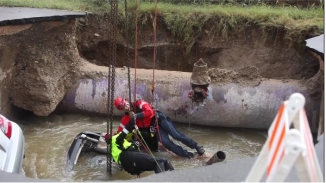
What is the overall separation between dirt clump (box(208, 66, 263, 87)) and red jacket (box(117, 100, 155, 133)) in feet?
7.22

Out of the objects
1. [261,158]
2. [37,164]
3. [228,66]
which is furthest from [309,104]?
[261,158]

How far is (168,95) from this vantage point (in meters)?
8.99

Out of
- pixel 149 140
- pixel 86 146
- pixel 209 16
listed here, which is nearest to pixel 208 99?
pixel 149 140

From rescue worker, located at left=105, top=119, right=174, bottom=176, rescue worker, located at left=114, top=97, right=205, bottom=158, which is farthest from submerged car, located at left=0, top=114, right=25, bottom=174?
rescue worker, located at left=114, top=97, right=205, bottom=158

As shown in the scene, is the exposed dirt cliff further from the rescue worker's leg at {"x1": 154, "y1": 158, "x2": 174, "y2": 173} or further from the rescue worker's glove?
the rescue worker's leg at {"x1": 154, "y1": 158, "x2": 174, "y2": 173}

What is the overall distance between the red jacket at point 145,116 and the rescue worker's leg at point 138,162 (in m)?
0.68

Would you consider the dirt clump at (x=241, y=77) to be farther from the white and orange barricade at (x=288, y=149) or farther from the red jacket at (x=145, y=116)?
the white and orange barricade at (x=288, y=149)

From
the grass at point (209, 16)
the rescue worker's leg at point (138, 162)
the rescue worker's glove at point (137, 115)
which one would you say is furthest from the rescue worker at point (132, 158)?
the grass at point (209, 16)

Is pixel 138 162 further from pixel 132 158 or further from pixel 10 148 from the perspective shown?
pixel 10 148

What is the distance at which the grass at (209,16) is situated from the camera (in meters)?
10.1

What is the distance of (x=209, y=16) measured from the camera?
34.8ft

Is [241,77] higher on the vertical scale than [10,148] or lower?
higher

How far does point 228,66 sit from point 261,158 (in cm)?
870

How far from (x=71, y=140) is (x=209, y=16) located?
453 cm
